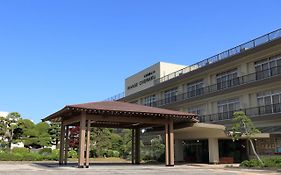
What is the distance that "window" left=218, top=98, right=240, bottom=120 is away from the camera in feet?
113

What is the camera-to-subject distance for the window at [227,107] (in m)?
34.5

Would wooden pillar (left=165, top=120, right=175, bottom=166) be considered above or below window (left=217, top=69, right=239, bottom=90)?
below

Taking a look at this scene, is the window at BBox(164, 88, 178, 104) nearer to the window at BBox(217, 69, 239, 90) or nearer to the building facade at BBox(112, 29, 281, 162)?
the building facade at BBox(112, 29, 281, 162)

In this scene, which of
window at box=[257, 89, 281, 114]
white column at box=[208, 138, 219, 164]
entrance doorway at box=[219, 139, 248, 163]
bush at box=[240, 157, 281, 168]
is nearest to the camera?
bush at box=[240, 157, 281, 168]

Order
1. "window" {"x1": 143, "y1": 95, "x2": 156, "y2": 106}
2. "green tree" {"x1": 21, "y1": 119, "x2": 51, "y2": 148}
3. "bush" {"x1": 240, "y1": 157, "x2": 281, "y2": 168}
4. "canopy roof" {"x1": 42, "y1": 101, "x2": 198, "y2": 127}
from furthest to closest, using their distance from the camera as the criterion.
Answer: "green tree" {"x1": 21, "y1": 119, "x2": 51, "y2": 148} → "window" {"x1": 143, "y1": 95, "x2": 156, "y2": 106} → "bush" {"x1": 240, "y1": 157, "x2": 281, "y2": 168} → "canopy roof" {"x1": 42, "y1": 101, "x2": 198, "y2": 127}

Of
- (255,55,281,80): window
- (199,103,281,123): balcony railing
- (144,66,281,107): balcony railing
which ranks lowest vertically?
(199,103,281,123): balcony railing

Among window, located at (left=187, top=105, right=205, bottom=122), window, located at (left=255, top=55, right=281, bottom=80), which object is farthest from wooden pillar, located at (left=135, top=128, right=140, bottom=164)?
window, located at (left=255, top=55, right=281, bottom=80)

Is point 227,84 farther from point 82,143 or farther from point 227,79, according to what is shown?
point 82,143

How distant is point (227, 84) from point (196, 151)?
7506mm

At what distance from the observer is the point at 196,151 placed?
Answer: 35.4 metres

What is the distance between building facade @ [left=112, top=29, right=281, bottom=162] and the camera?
1184 inches

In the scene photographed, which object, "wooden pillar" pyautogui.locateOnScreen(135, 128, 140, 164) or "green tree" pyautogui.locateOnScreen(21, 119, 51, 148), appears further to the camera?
"green tree" pyautogui.locateOnScreen(21, 119, 51, 148)

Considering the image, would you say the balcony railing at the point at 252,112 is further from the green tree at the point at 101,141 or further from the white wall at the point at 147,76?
the white wall at the point at 147,76

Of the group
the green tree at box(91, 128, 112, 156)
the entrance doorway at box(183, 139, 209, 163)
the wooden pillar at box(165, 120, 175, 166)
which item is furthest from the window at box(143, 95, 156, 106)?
the wooden pillar at box(165, 120, 175, 166)
